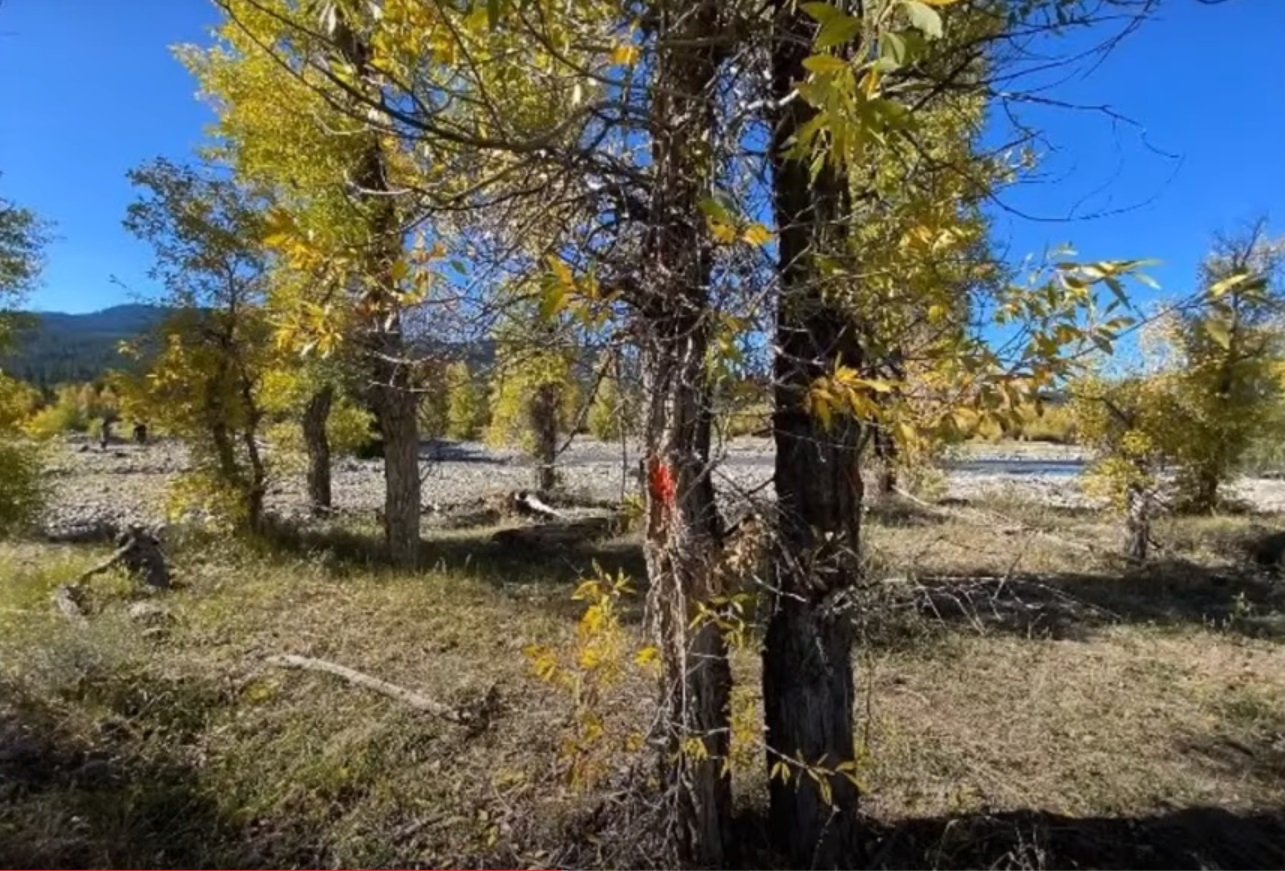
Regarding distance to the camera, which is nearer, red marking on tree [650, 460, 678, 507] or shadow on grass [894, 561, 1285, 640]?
red marking on tree [650, 460, 678, 507]

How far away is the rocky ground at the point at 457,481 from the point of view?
278 centimetres

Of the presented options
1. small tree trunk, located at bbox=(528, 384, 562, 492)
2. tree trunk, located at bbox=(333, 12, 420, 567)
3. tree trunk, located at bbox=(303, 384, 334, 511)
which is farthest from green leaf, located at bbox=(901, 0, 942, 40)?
small tree trunk, located at bbox=(528, 384, 562, 492)

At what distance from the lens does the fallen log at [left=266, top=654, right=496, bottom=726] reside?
4.25m

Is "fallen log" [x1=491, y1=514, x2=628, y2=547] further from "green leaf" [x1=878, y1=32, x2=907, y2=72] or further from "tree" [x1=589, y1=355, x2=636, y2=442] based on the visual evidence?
"green leaf" [x1=878, y1=32, x2=907, y2=72]

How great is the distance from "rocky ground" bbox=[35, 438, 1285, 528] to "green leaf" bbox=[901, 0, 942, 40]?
1.49 m

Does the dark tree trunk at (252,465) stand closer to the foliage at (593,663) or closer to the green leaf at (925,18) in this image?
the foliage at (593,663)

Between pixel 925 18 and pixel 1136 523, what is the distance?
1142cm

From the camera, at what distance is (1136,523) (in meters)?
10.4

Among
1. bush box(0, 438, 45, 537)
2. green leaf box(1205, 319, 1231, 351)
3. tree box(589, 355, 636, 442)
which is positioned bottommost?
bush box(0, 438, 45, 537)

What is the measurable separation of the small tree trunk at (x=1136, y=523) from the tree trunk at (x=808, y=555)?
872 cm

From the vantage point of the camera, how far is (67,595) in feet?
A: 20.5

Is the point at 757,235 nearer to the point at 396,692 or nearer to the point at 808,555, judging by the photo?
the point at 808,555

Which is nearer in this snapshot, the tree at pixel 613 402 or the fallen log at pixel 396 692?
the tree at pixel 613 402

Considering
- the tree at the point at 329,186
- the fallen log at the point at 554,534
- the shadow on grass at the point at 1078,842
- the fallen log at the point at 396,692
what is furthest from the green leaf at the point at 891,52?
the fallen log at the point at 554,534
